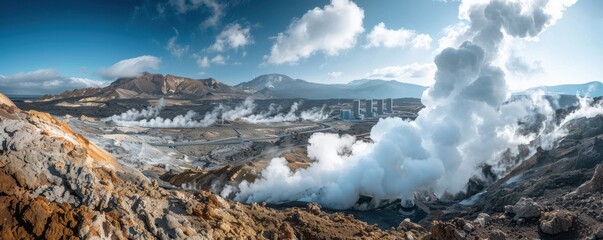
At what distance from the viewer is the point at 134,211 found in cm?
1145

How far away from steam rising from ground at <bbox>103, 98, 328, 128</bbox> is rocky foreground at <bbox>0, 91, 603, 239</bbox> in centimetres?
9565

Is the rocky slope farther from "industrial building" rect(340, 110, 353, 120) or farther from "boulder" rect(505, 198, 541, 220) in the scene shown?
"industrial building" rect(340, 110, 353, 120)

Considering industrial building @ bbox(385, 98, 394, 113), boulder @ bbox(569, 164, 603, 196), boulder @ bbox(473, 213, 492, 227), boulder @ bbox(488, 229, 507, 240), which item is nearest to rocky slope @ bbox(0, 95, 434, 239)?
boulder @ bbox(488, 229, 507, 240)

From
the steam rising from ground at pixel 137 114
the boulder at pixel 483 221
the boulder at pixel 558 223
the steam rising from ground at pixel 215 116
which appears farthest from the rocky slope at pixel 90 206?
the steam rising from ground at pixel 137 114

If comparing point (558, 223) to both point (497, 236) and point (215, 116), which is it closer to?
point (497, 236)

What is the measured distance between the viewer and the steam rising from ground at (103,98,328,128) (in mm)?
110000

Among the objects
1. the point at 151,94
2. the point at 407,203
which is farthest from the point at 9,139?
the point at 151,94

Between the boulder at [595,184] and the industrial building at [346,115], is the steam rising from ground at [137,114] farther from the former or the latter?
the boulder at [595,184]

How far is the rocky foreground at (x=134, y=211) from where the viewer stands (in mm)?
10047

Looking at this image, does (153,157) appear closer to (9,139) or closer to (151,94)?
(9,139)

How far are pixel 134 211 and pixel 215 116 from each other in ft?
393

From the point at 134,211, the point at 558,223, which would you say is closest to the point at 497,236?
the point at 558,223

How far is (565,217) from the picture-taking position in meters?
16.3

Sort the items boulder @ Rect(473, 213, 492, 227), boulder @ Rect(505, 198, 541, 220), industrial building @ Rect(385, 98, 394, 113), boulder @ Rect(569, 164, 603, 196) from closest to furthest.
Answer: boulder @ Rect(505, 198, 541, 220), boulder @ Rect(473, 213, 492, 227), boulder @ Rect(569, 164, 603, 196), industrial building @ Rect(385, 98, 394, 113)
